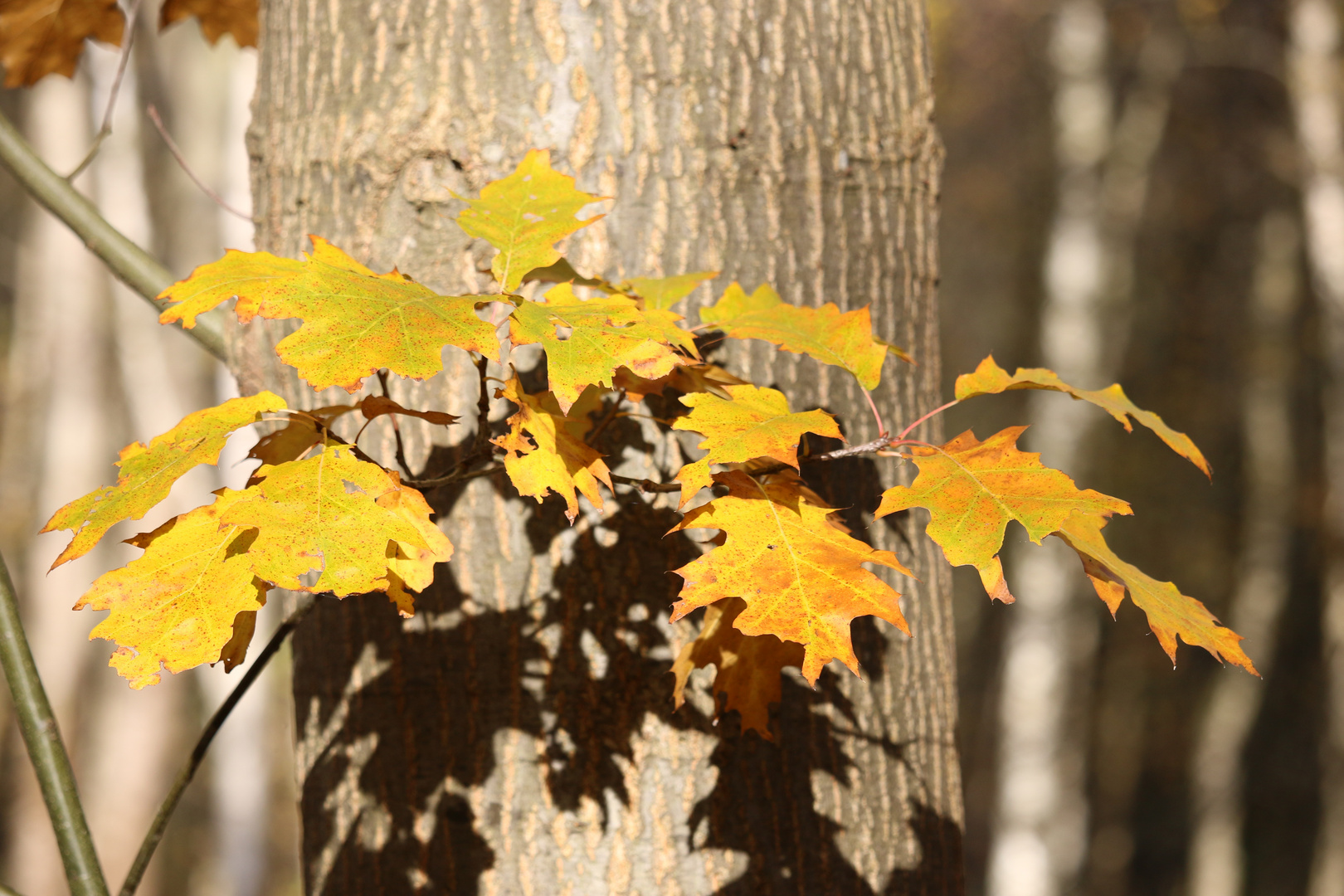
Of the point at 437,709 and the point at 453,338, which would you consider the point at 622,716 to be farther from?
the point at 453,338

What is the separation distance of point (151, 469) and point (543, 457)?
1.00 feet

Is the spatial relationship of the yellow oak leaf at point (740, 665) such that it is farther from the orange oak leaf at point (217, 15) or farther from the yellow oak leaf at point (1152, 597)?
the orange oak leaf at point (217, 15)

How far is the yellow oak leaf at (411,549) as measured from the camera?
0.73m

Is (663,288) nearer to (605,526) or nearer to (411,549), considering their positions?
(605,526)

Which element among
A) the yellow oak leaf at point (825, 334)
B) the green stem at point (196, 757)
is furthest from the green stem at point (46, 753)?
the yellow oak leaf at point (825, 334)

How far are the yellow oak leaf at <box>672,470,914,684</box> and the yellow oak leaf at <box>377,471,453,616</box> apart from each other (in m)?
0.19

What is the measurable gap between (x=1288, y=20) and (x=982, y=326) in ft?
27.6

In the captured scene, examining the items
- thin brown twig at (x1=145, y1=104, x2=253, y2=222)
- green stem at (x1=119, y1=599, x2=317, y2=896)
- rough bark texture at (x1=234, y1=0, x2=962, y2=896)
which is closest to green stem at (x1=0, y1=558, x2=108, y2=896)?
green stem at (x1=119, y1=599, x2=317, y2=896)

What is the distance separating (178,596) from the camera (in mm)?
689

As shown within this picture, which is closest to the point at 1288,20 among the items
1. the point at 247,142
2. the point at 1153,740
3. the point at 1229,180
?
the point at 1229,180

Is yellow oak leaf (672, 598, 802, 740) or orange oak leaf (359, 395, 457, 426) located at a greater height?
orange oak leaf (359, 395, 457, 426)

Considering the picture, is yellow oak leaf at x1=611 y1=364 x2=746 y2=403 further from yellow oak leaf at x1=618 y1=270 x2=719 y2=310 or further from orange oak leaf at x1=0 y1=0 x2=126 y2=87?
orange oak leaf at x1=0 y1=0 x2=126 y2=87

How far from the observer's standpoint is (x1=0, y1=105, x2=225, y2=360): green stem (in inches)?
46.9

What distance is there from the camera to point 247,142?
4.08 ft
